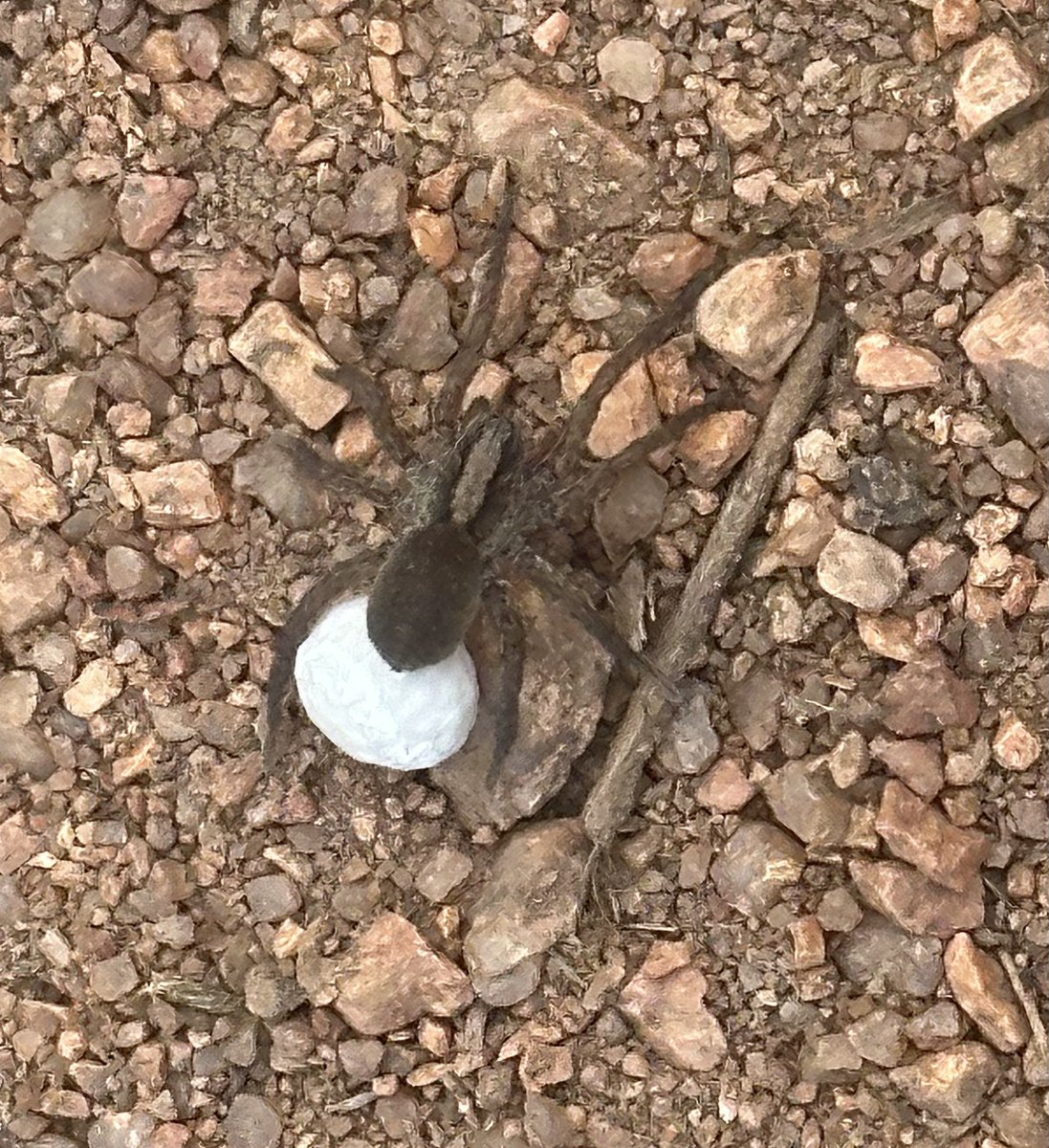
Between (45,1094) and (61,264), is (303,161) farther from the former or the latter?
(45,1094)

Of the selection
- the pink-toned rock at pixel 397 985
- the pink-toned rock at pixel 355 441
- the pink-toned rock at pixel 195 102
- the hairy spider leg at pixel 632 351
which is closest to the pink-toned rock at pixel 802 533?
the hairy spider leg at pixel 632 351

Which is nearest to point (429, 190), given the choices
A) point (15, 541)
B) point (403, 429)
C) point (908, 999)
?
point (403, 429)

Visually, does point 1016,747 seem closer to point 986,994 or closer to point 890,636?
point 890,636

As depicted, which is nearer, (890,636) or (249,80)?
(890,636)

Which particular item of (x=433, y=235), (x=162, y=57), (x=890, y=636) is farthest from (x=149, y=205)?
(x=890, y=636)

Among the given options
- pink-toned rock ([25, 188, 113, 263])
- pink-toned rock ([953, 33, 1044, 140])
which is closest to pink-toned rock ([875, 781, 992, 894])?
pink-toned rock ([953, 33, 1044, 140])
